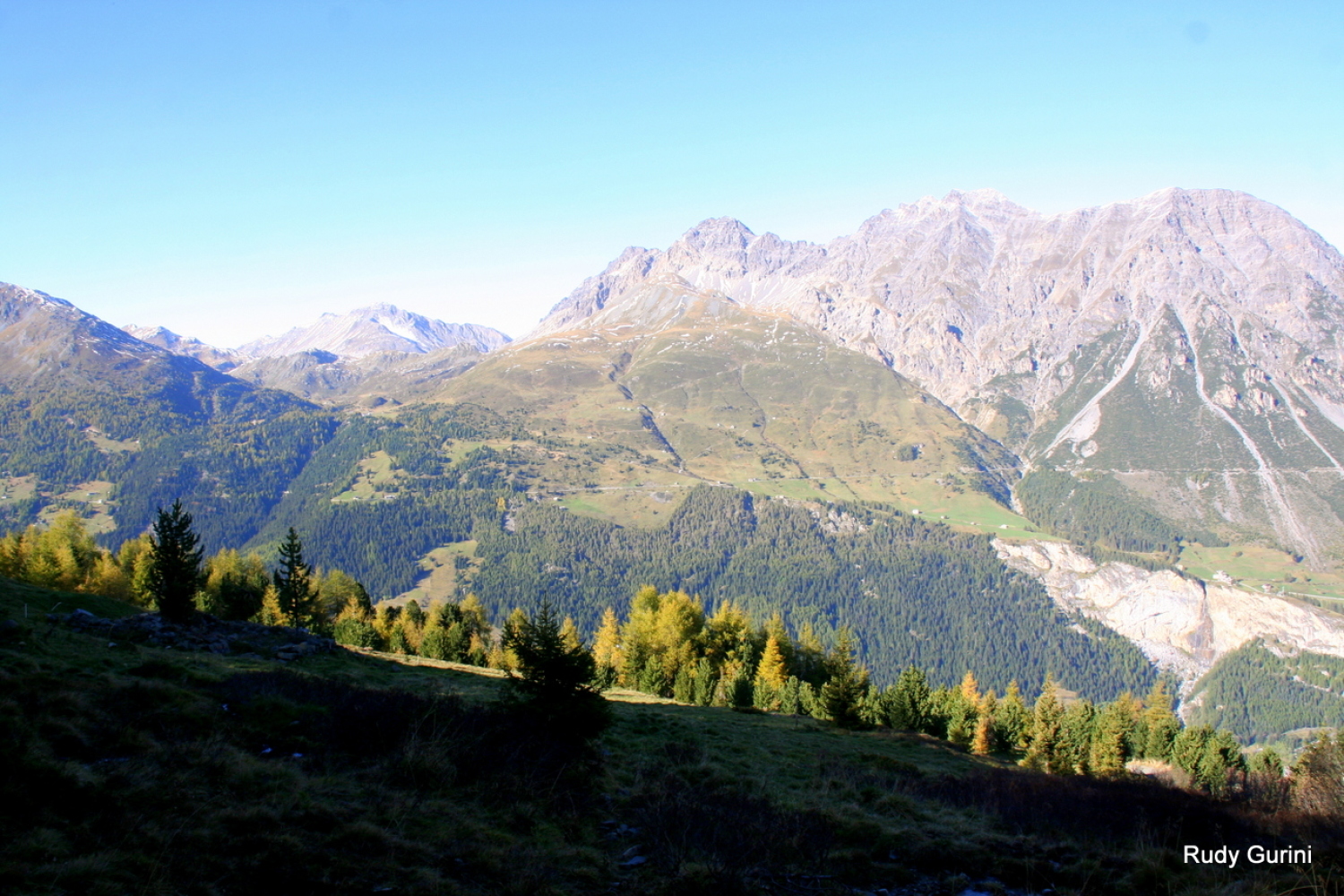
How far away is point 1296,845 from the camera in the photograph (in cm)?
1308

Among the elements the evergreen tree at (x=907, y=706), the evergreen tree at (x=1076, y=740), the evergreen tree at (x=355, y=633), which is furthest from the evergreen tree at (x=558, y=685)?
the evergreen tree at (x=355, y=633)

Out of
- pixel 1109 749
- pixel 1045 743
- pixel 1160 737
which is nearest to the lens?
A: pixel 1045 743

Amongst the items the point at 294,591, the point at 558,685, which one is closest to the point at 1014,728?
the point at 558,685

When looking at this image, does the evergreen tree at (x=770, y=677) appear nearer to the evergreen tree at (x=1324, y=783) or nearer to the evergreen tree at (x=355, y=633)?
the evergreen tree at (x=1324, y=783)

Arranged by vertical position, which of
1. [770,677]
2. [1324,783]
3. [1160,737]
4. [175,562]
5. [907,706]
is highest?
[1324,783]

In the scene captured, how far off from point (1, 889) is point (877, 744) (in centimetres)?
3407

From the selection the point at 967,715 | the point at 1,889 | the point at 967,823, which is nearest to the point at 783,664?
the point at 967,715

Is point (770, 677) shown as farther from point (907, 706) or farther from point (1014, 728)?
point (1014, 728)

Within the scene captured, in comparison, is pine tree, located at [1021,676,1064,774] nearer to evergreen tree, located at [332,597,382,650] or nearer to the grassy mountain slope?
the grassy mountain slope

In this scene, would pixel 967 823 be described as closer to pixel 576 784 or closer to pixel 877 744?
pixel 576 784

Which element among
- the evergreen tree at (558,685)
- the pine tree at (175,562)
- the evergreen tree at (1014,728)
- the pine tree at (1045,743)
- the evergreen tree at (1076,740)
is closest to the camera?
the evergreen tree at (558,685)

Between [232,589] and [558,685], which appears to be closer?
[558,685]

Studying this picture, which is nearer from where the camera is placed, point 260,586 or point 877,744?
point 877,744

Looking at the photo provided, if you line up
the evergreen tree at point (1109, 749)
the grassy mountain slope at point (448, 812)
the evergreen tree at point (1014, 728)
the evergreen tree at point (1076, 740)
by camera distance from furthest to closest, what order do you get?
1. the evergreen tree at point (1014, 728)
2. the evergreen tree at point (1109, 749)
3. the evergreen tree at point (1076, 740)
4. the grassy mountain slope at point (448, 812)
